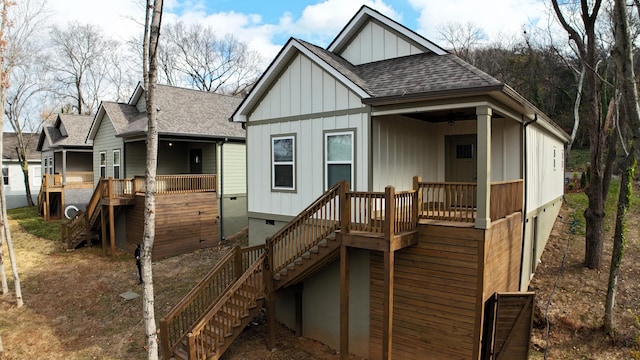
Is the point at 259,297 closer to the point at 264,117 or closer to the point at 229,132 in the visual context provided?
the point at 264,117

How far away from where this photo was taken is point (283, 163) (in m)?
10.5

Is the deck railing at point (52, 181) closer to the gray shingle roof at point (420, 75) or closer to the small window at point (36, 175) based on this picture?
the small window at point (36, 175)

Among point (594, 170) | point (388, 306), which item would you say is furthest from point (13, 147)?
point (594, 170)

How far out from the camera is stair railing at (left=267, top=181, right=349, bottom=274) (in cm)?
795

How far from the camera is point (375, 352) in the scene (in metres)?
8.36

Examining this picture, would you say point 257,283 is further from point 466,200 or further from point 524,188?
point 524,188

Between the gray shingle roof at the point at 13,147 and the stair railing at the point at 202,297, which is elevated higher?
the gray shingle roof at the point at 13,147

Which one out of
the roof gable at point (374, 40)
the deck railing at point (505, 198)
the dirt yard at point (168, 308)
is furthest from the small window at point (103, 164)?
the deck railing at point (505, 198)

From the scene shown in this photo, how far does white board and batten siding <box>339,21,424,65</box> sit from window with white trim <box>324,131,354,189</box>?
3369 millimetres

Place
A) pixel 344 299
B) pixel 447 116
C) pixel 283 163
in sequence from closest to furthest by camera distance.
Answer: pixel 344 299, pixel 447 116, pixel 283 163

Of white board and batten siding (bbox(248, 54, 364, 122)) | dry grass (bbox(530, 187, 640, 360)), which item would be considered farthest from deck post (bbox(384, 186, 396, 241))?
dry grass (bbox(530, 187, 640, 360))

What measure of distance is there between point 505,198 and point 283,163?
5.62m

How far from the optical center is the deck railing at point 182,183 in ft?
50.7

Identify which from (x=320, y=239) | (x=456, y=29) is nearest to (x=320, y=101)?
(x=320, y=239)
